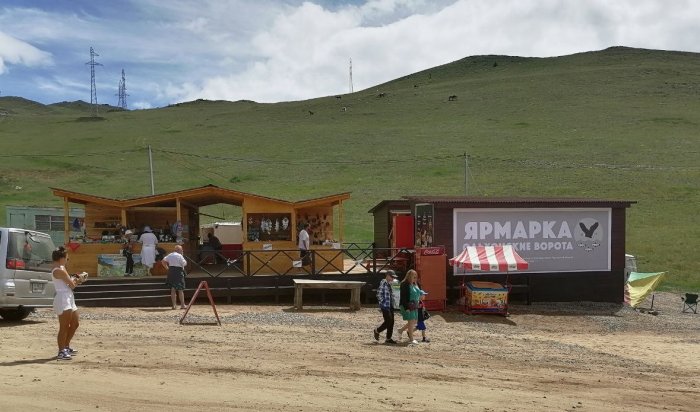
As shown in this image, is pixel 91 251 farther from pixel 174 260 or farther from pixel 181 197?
pixel 174 260

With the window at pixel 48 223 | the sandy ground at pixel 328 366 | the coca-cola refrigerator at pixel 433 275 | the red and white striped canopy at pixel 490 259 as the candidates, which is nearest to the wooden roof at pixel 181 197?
the coca-cola refrigerator at pixel 433 275

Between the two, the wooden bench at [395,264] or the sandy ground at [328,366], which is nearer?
the sandy ground at [328,366]

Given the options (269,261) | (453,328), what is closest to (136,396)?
(453,328)

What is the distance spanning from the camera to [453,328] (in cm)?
1505

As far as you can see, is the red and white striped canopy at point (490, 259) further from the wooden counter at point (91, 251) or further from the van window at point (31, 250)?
the van window at point (31, 250)

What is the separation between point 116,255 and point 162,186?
91.0ft

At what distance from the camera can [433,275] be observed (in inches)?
704

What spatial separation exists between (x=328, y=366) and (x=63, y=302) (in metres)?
3.80

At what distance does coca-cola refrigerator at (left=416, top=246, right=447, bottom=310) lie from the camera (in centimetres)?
1777

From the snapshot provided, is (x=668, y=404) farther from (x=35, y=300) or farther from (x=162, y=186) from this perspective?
(x=162, y=186)

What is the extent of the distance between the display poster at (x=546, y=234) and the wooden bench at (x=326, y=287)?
11.5 feet

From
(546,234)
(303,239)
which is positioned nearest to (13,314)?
(303,239)

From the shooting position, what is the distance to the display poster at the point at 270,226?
20.4 metres

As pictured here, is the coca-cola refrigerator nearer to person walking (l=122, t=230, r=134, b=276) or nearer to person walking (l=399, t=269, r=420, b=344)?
person walking (l=399, t=269, r=420, b=344)
